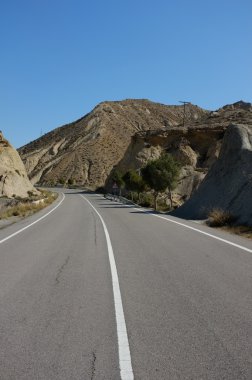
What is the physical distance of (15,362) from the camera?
489cm

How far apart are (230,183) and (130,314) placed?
24.2 meters

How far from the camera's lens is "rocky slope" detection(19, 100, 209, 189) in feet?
442

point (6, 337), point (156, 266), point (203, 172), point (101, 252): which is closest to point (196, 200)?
point (101, 252)

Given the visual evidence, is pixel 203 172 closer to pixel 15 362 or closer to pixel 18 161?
pixel 18 161

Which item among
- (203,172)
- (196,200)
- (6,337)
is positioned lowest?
(6,337)

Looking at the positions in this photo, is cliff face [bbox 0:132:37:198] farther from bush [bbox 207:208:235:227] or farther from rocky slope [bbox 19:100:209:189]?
rocky slope [bbox 19:100:209:189]

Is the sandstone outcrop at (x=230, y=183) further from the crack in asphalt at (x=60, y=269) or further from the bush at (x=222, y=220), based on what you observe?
the crack in asphalt at (x=60, y=269)

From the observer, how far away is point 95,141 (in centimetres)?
14062

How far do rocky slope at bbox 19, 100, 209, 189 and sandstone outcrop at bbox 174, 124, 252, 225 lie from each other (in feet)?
299

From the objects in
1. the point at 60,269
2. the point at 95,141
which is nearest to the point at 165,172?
the point at 60,269

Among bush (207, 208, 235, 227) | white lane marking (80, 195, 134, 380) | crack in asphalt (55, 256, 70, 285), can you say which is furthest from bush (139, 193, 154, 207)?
white lane marking (80, 195, 134, 380)

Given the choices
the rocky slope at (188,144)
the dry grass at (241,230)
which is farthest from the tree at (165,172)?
the dry grass at (241,230)

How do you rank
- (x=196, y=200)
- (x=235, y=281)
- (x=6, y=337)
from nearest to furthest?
(x=6, y=337) → (x=235, y=281) → (x=196, y=200)

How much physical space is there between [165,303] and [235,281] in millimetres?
2159
